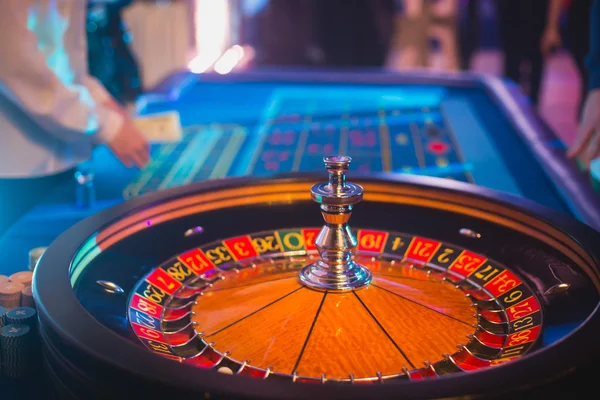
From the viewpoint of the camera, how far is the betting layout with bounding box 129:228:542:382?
102 cm

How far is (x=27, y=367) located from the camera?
3.57 ft

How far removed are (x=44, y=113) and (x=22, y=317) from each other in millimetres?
1267

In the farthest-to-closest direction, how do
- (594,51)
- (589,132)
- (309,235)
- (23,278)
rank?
(594,51) → (589,132) → (309,235) → (23,278)

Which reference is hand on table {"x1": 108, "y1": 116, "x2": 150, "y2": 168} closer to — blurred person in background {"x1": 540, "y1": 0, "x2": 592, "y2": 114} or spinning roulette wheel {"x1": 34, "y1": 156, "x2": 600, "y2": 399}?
spinning roulette wheel {"x1": 34, "y1": 156, "x2": 600, "y2": 399}

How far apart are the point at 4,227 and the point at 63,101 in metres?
0.55

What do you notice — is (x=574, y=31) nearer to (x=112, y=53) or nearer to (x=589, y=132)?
(x=112, y=53)

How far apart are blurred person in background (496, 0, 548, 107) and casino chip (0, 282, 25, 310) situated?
7.08 m

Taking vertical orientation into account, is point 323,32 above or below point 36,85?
below

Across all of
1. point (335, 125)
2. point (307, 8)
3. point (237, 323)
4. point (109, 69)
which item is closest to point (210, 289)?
point (237, 323)

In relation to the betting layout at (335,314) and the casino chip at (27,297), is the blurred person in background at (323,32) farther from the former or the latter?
the casino chip at (27,297)

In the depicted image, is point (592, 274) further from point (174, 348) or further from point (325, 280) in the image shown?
point (174, 348)

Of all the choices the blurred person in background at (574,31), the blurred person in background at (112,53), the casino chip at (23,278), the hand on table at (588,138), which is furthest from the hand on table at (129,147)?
the blurred person in background at (574,31)

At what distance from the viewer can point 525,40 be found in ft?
25.7

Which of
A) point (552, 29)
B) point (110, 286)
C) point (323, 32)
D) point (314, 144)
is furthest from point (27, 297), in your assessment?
point (323, 32)
